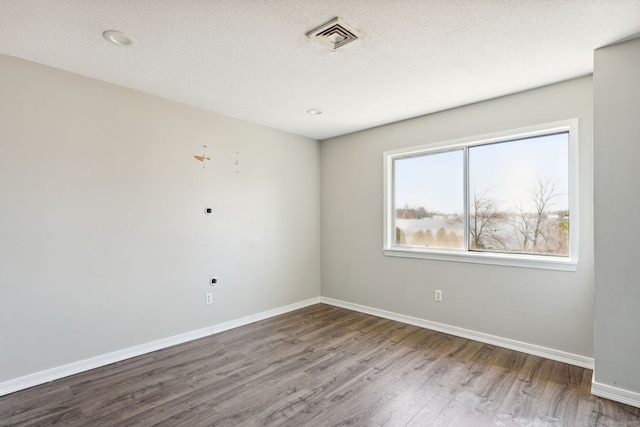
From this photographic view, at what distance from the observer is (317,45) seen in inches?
87.0

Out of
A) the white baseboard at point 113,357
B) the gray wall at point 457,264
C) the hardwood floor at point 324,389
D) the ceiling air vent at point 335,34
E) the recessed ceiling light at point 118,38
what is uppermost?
the ceiling air vent at point 335,34

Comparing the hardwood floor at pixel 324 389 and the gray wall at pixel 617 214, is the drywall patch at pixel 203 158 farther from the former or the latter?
the gray wall at pixel 617 214

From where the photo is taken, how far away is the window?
2889 millimetres

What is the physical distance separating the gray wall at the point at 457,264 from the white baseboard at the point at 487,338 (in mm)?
50

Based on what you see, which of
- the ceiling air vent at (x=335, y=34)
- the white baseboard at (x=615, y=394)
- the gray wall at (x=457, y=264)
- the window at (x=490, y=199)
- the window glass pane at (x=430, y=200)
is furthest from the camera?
the window glass pane at (x=430, y=200)

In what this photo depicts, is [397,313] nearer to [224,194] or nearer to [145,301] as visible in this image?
[224,194]

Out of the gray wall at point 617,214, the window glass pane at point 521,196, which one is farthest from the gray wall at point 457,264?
the gray wall at point 617,214

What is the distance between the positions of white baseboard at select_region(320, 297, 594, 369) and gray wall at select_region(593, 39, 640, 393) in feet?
1.69

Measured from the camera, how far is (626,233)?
2.18 m

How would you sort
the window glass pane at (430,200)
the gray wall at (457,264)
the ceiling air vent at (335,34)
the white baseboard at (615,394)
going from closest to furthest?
the ceiling air vent at (335,34) < the white baseboard at (615,394) < the gray wall at (457,264) < the window glass pane at (430,200)

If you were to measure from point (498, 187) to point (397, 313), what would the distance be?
1.92 m

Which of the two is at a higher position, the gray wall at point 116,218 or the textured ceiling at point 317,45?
the textured ceiling at point 317,45

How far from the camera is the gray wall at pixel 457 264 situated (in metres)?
2.72

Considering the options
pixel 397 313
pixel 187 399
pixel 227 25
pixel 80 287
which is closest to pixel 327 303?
pixel 397 313
